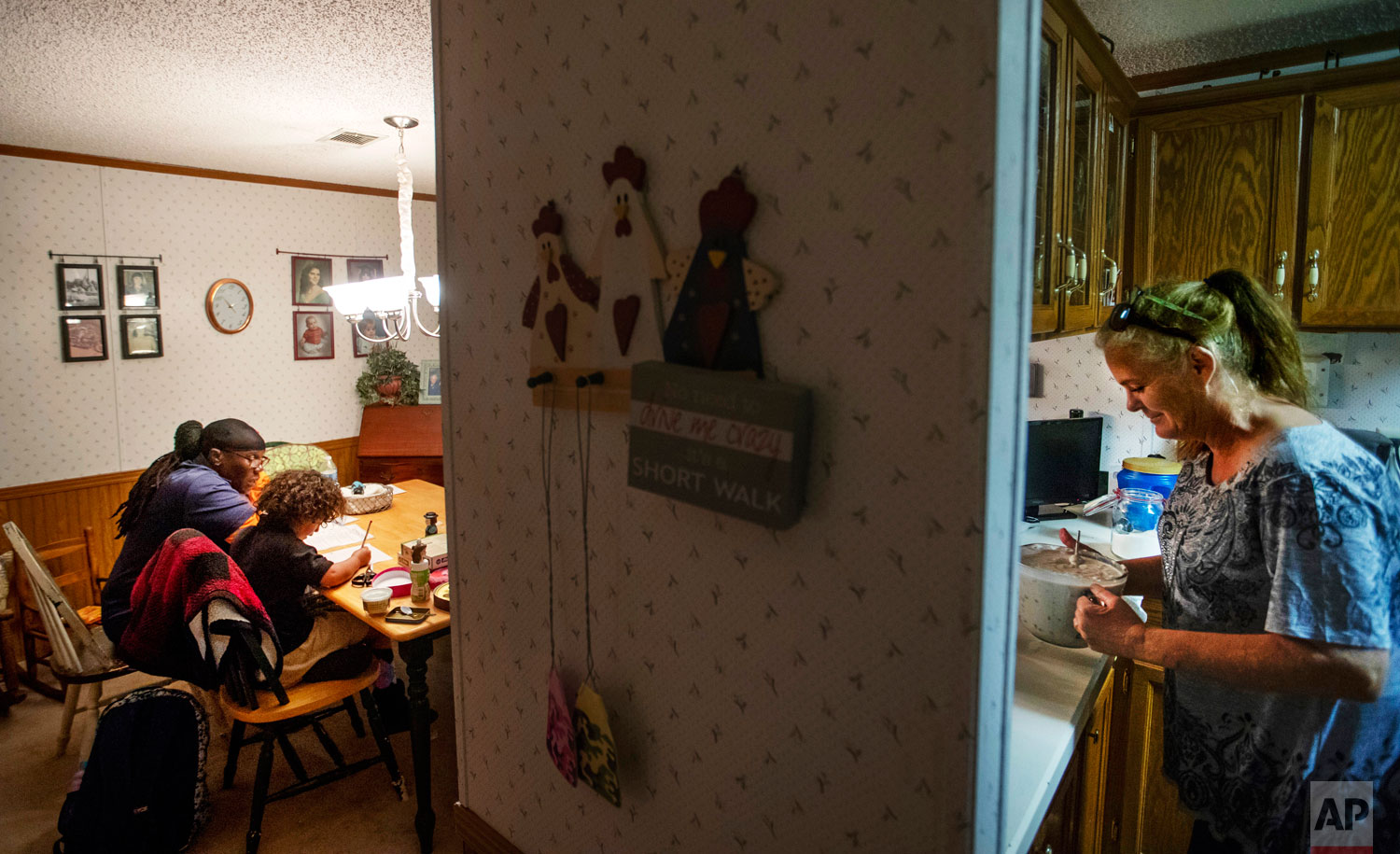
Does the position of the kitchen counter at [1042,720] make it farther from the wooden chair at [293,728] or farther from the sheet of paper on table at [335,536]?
the sheet of paper on table at [335,536]

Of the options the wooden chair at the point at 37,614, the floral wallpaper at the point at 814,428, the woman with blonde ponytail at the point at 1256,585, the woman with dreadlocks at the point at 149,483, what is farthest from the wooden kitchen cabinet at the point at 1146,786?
the wooden chair at the point at 37,614

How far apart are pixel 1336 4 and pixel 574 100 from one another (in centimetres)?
241

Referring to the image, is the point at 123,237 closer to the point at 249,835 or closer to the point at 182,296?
the point at 182,296

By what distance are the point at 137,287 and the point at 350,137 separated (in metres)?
1.82

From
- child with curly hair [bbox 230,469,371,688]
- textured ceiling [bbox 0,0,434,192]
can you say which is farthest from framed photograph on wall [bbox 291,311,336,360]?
child with curly hair [bbox 230,469,371,688]

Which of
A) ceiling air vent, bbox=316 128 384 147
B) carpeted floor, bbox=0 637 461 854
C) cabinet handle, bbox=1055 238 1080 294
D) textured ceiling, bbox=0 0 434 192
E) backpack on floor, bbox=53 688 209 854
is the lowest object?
carpeted floor, bbox=0 637 461 854

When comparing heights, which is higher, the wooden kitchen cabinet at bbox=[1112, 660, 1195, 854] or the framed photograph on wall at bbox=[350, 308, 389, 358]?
the framed photograph on wall at bbox=[350, 308, 389, 358]

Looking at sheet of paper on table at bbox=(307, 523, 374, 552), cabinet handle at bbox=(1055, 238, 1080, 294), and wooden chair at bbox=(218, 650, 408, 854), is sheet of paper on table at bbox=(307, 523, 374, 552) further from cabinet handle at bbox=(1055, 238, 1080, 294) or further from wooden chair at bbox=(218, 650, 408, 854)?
cabinet handle at bbox=(1055, 238, 1080, 294)

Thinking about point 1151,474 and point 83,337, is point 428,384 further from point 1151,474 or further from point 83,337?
point 1151,474

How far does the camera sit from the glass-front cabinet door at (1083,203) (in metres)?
1.73

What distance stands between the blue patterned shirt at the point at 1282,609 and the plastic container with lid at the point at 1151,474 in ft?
4.40

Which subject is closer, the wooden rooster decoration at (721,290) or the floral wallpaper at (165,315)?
the wooden rooster decoration at (721,290)

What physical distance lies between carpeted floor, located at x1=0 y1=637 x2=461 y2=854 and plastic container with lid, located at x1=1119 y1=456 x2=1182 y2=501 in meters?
2.71

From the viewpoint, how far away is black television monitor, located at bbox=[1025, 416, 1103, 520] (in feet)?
8.70
